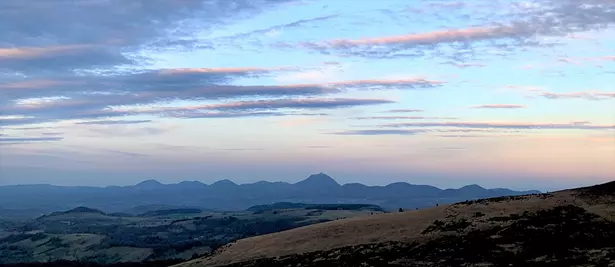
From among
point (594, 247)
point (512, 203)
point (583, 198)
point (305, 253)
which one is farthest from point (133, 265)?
point (594, 247)

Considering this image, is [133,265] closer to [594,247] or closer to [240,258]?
[240,258]

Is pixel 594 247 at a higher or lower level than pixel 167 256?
higher

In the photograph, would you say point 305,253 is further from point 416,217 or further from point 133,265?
point 133,265

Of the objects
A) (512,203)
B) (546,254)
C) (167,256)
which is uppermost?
(512,203)

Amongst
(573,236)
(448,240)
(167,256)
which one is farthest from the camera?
(167,256)

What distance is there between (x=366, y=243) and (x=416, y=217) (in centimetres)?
1277

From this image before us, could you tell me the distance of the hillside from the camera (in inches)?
1618

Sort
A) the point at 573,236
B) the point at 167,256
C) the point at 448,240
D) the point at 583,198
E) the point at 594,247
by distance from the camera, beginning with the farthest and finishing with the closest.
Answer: the point at 167,256
the point at 583,198
the point at 448,240
the point at 573,236
the point at 594,247

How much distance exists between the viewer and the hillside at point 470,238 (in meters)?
41.1

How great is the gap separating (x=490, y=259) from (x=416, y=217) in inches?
962

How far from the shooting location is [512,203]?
2424 inches

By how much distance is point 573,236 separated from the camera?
44.0 meters

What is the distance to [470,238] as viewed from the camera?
47688 mm

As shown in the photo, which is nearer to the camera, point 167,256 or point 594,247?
point 594,247
